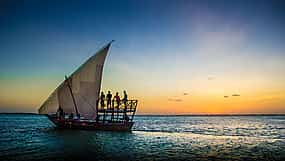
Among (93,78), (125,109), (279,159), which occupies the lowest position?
(279,159)

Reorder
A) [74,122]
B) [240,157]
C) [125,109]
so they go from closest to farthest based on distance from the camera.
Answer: [240,157], [74,122], [125,109]

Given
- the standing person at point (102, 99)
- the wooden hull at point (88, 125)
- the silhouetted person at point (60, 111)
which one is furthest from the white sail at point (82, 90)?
the wooden hull at point (88, 125)

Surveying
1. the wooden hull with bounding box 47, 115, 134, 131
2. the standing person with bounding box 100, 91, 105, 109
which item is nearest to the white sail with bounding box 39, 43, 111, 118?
the standing person with bounding box 100, 91, 105, 109

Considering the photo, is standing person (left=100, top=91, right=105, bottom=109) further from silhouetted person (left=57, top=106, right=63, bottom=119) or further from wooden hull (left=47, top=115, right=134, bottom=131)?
silhouetted person (left=57, top=106, right=63, bottom=119)

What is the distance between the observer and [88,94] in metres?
39.7

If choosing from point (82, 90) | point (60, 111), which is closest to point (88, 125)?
point (60, 111)

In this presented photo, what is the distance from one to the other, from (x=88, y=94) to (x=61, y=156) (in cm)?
2145

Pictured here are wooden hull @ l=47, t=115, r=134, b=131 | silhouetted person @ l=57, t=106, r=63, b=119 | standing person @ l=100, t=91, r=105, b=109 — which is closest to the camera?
wooden hull @ l=47, t=115, r=134, b=131

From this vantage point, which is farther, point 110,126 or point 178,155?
point 110,126

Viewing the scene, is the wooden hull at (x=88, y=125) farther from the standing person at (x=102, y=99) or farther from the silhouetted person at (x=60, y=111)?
the standing person at (x=102, y=99)

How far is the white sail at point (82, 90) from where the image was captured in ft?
128

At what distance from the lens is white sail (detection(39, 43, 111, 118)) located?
3888 cm

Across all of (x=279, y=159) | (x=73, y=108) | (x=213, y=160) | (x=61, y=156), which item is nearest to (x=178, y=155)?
(x=213, y=160)

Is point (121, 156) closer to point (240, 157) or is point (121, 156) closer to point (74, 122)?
point (240, 157)
